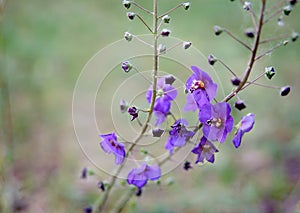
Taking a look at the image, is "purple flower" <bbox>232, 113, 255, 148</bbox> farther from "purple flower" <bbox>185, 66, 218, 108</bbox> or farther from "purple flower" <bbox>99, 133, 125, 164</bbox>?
"purple flower" <bbox>99, 133, 125, 164</bbox>

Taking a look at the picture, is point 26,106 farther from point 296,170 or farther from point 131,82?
point 296,170

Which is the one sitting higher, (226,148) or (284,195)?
(226,148)

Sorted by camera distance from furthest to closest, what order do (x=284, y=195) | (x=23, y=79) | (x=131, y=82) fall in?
(x=131, y=82) < (x=23, y=79) < (x=284, y=195)

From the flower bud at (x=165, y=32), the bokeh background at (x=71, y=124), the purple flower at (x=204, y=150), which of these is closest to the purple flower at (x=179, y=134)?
the purple flower at (x=204, y=150)

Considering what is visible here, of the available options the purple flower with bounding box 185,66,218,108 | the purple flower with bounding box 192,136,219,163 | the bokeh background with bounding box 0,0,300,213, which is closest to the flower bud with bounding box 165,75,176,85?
the purple flower with bounding box 185,66,218,108

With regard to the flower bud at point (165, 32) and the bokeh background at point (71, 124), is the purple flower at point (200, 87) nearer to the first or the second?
the flower bud at point (165, 32)

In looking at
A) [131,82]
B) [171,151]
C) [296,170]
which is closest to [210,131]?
[171,151]
